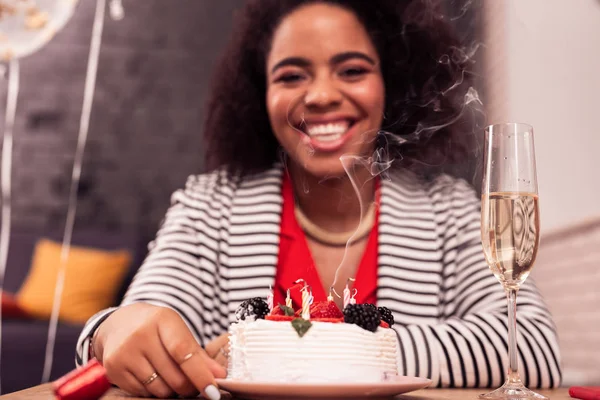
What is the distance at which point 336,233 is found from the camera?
154 cm

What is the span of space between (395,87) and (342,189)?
0.90 ft

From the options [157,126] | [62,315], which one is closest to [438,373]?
[62,315]

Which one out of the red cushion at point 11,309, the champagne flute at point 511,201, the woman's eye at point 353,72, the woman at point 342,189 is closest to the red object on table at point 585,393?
the champagne flute at point 511,201

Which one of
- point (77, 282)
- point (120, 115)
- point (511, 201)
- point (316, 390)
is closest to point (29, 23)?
point (120, 115)

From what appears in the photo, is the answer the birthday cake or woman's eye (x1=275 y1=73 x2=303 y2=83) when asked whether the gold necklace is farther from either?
the birthday cake

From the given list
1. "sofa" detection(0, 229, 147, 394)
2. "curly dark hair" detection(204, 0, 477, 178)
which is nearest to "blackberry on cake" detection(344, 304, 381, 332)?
"curly dark hair" detection(204, 0, 477, 178)

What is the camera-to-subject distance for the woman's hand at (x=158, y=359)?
697mm

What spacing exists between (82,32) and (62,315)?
5.84 ft

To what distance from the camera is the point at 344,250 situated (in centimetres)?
151

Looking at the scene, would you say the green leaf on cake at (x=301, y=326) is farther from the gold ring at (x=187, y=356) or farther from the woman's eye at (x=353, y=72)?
the woman's eye at (x=353, y=72)

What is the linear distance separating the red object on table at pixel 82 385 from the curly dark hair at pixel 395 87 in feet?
3.28

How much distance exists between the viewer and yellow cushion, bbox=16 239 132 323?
2.94 meters

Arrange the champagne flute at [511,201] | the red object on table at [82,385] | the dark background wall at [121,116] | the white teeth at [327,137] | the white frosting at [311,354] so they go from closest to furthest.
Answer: the red object on table at [82,385], the white frosting at [311,354], the champagne flute at [511,201], the white teeth at [327,137], the dark background wall at [121,116]

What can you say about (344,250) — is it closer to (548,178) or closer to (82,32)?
(548,178)
